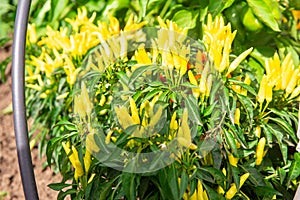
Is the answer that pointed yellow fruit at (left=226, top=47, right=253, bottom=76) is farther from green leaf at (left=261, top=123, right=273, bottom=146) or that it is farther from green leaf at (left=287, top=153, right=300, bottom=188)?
green leaf at (left=287, top=153, right=300, bottom=188)

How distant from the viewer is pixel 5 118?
3502 mm

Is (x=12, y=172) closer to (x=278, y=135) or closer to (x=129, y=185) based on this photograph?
(x=129, y=185)

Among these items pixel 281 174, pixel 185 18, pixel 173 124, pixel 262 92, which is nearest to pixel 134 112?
pixel 173 124

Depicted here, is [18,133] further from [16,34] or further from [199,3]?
[199,3]

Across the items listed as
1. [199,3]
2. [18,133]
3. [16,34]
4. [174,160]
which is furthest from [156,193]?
[199,3]

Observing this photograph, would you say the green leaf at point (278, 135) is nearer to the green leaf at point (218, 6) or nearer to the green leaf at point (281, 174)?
the green leaf at point (281, 174)

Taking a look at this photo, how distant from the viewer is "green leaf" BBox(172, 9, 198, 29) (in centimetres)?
240

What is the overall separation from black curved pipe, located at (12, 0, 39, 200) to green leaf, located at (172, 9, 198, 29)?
80 centimetres

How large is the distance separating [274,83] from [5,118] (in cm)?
201

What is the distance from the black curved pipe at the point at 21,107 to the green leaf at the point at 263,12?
0.93 meters

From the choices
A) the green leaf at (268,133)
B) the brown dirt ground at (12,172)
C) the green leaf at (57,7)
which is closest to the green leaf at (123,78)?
the green leaf at (268,133)

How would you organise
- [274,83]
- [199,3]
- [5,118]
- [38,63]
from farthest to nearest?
1. [5,118]
2. [38,63]
3. [199,3]
4. [274,83]

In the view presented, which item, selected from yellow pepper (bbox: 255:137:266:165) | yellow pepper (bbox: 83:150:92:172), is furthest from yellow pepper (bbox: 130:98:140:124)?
yellow pepper (bbox: 255:137:266:165)

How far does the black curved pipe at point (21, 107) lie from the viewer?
172 cm
